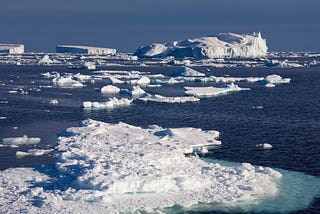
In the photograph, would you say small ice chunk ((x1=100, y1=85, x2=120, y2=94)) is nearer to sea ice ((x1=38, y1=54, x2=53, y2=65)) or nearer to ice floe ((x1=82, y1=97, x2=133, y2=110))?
ice floe ((x1=82, y1=97, x2=133, y2=110))

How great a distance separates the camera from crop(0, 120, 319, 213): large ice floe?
18.4 meters

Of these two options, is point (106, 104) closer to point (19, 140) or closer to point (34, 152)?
point (19, 140)

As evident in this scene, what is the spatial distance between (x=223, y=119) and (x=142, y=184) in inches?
819

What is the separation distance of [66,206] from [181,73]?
64059mm

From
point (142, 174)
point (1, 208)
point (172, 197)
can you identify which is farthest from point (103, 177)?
point (1, 208)

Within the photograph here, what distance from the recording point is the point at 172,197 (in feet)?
63.4

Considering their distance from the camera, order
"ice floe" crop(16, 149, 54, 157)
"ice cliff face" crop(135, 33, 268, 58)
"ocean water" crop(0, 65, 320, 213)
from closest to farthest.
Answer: "ice floe" crop(16, 149, 54, 157) → "ocean water" crop(0, 65, 320, 213) → "ice cliff face" crop(135, 33, 268, 58)

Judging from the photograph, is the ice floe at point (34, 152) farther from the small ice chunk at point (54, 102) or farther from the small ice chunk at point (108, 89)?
the small ice chunk at point (108, 89)

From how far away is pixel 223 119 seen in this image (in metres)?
39.5

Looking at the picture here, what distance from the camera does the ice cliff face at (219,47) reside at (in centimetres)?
14888

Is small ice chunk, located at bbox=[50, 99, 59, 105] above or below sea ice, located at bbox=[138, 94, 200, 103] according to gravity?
below

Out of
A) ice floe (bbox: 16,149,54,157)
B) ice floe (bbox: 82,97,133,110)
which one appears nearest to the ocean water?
ice floe (bbox: 16,149,54,157)

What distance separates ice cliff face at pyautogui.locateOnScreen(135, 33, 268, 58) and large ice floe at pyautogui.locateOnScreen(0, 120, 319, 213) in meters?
125

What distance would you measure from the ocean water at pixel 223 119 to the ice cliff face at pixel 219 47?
87441 mm
